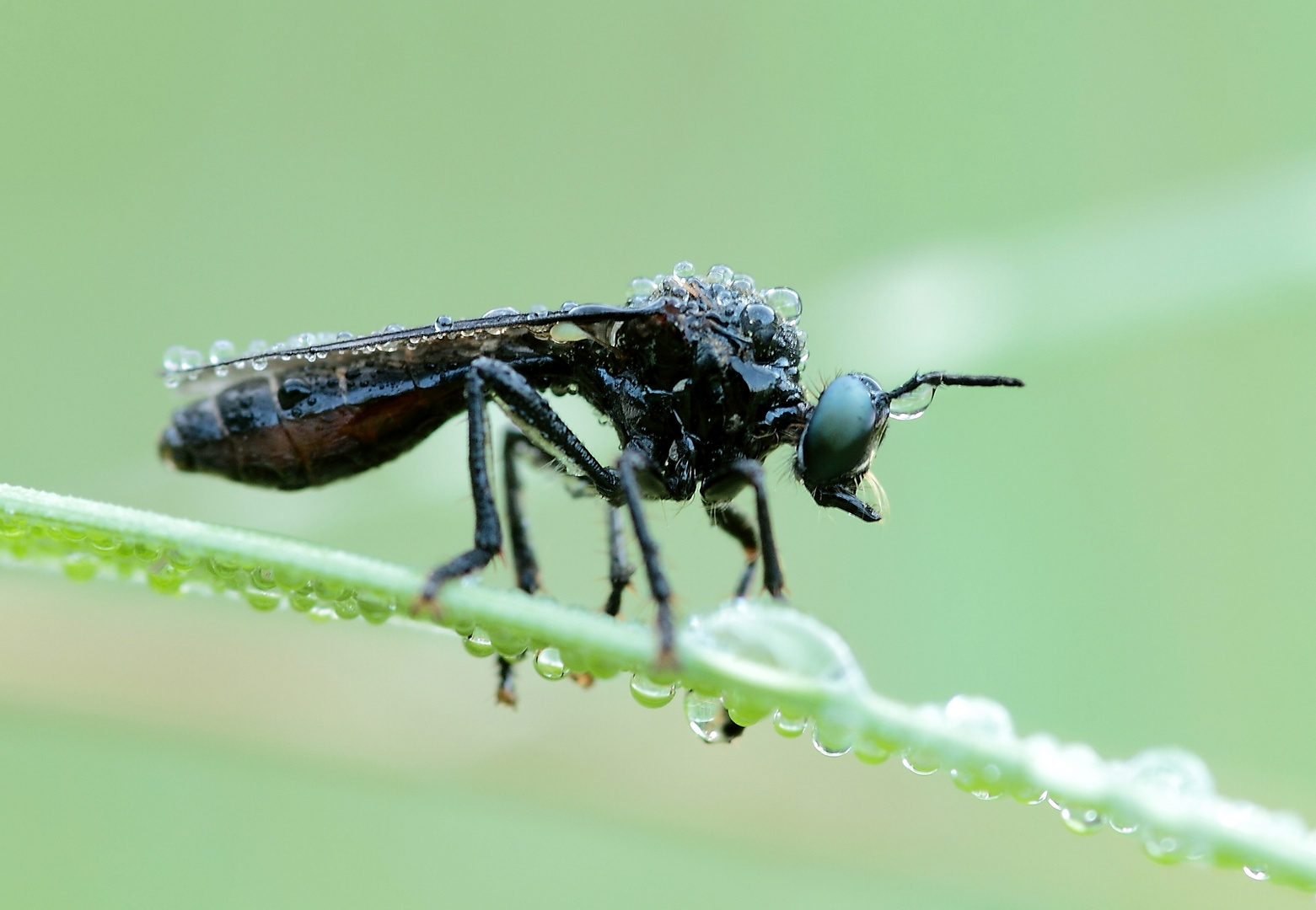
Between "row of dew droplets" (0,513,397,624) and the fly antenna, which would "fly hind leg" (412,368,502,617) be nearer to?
"row of dew droplets" (0,513,397,624)

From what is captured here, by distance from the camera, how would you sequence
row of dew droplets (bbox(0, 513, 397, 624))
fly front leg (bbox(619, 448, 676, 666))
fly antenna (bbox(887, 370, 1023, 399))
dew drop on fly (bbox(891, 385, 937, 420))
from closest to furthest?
row of dew droplets (bbox(0, 513, 397, 624))
fly front leg (bbox(619, 448, 676, 666))
fly antenna (bbox(887, 370, 1023, 399))
dew drop on fly (bbox(891, 385, 937, 420))

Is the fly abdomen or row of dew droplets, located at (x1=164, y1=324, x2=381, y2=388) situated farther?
the fly abdomen

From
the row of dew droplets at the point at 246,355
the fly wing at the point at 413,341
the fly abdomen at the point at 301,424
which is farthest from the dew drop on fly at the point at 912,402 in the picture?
the row of dew droplets at the point at 246,355

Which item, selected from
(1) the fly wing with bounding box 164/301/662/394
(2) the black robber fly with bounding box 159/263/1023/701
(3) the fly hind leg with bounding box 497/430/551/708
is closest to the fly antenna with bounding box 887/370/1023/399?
(2) the black robber fly with bounding box 159/263/1023/701

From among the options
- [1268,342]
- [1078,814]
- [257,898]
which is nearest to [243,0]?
[257,898]

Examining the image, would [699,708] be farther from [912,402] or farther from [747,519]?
[747,519]

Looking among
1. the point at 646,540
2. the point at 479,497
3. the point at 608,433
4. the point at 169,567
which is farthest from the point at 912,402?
the point at 169,567

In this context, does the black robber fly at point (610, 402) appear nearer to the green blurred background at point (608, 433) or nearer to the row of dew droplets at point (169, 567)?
the green blurred background at point (608, 433)
